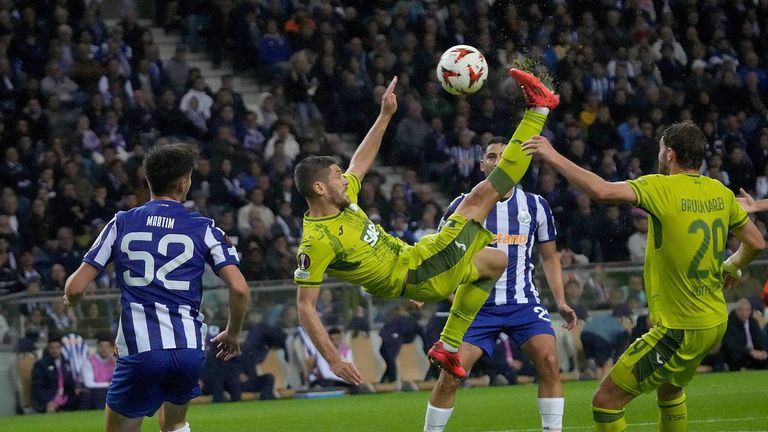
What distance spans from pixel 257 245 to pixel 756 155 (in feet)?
27.5

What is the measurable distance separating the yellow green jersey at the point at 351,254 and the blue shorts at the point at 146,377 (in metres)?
1.10

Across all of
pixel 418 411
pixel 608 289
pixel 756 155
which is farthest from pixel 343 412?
pixel 756 155

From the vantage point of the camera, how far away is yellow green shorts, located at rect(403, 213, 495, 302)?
25.5 feet

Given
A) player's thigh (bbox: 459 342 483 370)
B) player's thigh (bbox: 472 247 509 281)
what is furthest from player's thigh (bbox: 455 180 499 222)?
player's thigh (bbox: 459 342 483 370)

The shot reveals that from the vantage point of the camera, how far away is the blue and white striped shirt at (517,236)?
9.21 meters

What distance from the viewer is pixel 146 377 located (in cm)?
659

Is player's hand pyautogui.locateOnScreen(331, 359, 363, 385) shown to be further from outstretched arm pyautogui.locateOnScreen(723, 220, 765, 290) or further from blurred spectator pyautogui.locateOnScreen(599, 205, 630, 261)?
blurred spectator pyautogui.locateOnScreen(599, 205, 630, 261)

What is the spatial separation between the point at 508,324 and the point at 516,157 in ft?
6.34

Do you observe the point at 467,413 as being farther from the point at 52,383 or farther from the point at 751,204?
the point at 751,204

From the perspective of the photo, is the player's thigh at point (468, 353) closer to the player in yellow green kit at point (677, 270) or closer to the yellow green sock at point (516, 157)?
the yellow green sock at point (516, 157)

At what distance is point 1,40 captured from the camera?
1812 centimetres

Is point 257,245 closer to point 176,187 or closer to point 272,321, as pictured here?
point 272,321

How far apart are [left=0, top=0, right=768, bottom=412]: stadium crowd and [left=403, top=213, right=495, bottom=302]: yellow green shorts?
831cm

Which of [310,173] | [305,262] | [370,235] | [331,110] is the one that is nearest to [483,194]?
[370,235]
